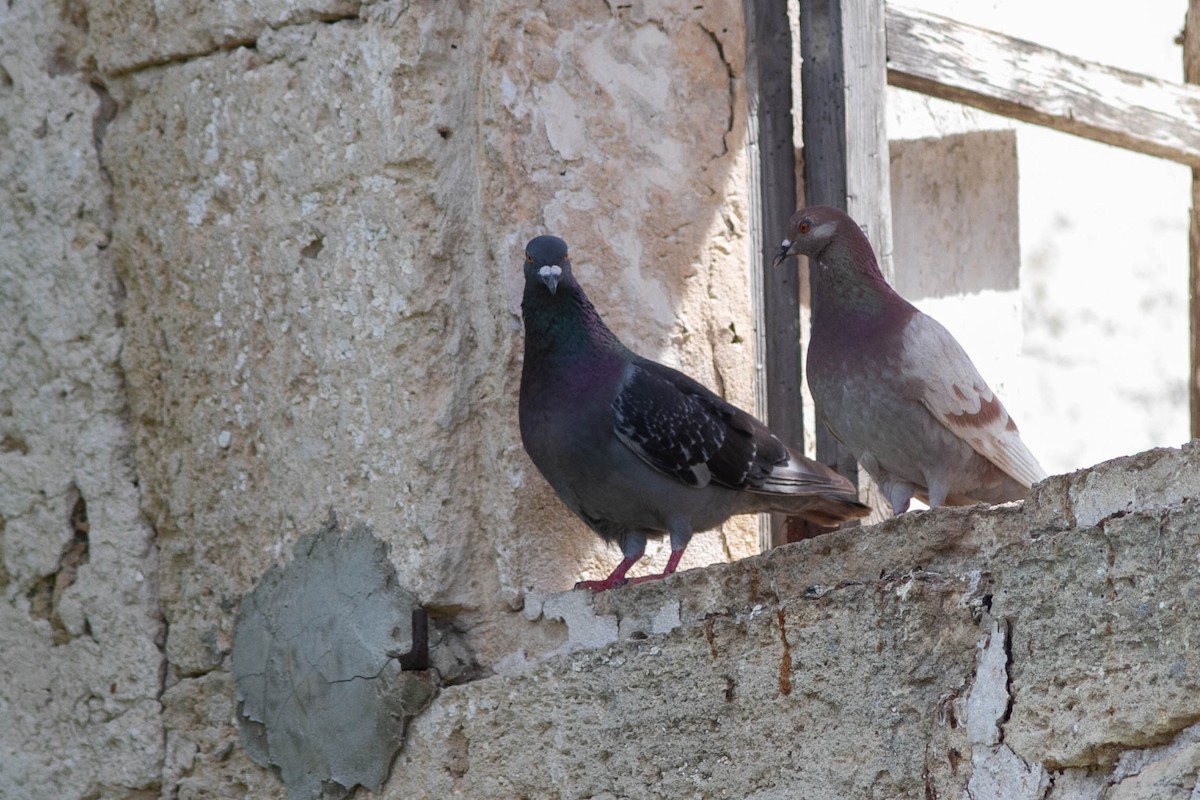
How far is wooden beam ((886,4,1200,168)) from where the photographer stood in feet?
12.8

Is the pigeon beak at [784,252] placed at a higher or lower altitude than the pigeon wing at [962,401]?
higher

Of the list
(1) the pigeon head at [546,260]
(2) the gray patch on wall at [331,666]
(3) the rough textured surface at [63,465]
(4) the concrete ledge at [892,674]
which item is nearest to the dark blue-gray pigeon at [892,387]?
(1) the pigeon head at [546,260]

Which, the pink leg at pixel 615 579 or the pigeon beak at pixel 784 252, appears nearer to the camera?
the pink leg at pixel 615 579

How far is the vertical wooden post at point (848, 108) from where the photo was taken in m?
3.73

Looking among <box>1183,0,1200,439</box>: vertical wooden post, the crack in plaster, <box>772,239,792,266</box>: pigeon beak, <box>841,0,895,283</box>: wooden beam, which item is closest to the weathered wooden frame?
<box>841,0,895,283</box>: wooden beam

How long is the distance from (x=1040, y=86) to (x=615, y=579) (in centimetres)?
163

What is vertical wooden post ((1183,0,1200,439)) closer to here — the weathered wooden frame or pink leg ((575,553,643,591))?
the weathered wooden frame

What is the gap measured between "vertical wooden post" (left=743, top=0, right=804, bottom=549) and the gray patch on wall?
93 cm

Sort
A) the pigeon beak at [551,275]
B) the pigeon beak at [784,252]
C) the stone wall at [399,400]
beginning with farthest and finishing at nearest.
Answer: the pigeon beak at [784,252] < the pigeon beak at [551,275] < the stone wall at [399,400]

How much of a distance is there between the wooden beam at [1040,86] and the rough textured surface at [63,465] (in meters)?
1.75

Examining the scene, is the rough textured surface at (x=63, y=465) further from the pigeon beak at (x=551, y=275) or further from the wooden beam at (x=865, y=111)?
the wooden beam at (x=865, y=111)

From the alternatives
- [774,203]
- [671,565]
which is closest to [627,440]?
[671,565]

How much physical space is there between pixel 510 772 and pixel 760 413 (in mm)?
1093

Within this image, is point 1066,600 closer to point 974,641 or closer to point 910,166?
point 974,641
